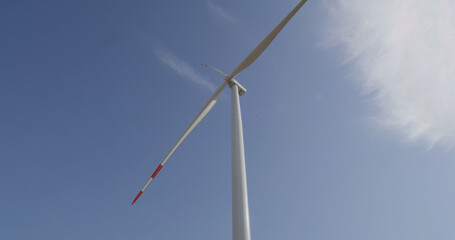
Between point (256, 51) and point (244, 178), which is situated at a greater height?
point (256, 51)

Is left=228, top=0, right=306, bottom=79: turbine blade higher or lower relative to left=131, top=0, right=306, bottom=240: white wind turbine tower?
higher

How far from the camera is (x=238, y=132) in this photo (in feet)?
42.3

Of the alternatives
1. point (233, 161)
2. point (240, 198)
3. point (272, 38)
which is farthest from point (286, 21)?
point (240, 198)

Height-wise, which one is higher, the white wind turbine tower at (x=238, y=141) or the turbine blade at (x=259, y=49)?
the turbine blade at (x=259, y=49)

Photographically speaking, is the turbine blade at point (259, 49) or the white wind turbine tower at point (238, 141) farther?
the turbine blade at point (259, 49)

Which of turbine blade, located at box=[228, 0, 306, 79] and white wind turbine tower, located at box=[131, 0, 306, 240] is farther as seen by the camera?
turbine blade, located at box=[228, 0, 306, 79]

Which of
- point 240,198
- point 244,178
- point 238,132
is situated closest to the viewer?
point 240,198

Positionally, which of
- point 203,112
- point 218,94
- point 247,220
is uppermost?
point 218,94

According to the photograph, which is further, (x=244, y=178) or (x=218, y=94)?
(x=218, y=94)

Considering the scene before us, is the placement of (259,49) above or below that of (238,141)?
above

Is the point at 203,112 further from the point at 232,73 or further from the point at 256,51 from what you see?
the point at 256,51

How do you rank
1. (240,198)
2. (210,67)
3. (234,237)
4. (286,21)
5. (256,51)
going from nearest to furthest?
(234,237)
(240,198)
(286,21)
(256,51)
(210,67)

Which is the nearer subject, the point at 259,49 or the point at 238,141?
the point at 238,141

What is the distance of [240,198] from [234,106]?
6.02 metres
